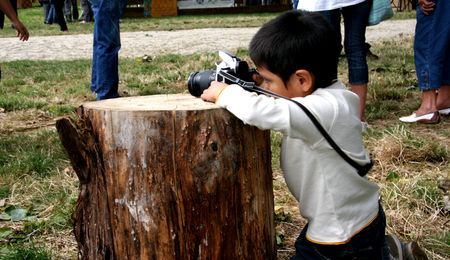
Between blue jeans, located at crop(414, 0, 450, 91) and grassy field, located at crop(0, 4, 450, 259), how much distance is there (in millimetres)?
417

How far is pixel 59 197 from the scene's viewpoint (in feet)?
8.79

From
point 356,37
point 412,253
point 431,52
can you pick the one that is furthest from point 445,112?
point 412,253

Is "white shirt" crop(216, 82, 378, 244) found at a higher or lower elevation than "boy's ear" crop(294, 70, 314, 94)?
lower

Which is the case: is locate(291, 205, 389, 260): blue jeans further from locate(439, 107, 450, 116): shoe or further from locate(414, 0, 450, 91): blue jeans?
locate(439, 107, 450, 116): shoe

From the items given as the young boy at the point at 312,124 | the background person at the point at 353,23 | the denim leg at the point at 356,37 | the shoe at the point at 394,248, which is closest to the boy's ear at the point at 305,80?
the young boy at the point at 312,124

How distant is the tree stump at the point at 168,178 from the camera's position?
161cm

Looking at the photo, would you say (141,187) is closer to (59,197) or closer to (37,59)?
(59,197)

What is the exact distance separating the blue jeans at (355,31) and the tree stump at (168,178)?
6.33 feet

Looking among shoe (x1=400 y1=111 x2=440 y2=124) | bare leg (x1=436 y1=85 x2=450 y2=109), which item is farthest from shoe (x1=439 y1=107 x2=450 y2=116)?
shoe (x1=400 y1=111 x2=440 y2=124)

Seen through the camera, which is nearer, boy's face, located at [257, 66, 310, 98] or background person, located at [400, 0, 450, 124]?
boy's face, located at [257, 66, 310, 98]

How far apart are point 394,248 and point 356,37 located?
76.6 inches

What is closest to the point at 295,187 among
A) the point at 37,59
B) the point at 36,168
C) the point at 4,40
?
the point at 36,168

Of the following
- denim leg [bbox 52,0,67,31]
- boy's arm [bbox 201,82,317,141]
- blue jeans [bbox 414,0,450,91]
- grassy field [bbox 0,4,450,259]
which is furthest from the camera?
denim leg [bbox 52,0,67,31]

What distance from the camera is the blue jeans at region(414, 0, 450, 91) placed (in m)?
3.56
